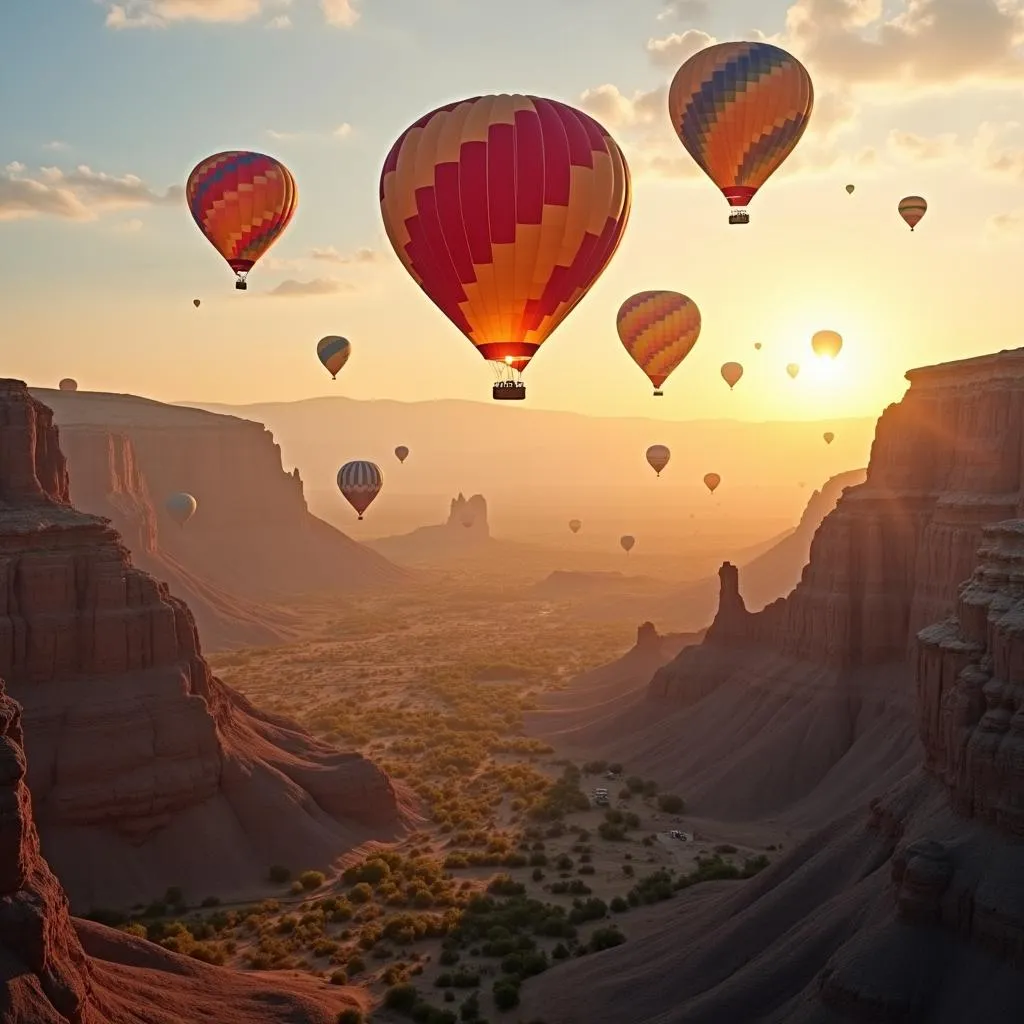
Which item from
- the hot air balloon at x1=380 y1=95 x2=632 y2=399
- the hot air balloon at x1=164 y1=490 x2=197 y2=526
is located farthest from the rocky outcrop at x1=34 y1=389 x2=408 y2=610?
the hot air balloon at x1=380 y1=95 x2=632 y2=399

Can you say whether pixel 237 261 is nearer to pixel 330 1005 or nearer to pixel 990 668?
pixel 330 1005

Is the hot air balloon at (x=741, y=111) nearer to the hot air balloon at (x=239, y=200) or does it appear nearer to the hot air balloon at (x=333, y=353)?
the hot air balloon at (x=239, y=200)

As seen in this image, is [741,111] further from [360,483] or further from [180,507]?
[180,507]

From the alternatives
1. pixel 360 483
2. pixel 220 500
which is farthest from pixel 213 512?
pixel 360 483

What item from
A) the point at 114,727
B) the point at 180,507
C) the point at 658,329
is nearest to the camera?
the point at 114,727

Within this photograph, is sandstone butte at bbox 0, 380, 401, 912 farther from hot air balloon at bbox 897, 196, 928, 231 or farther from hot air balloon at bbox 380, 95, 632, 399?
hot air balloon at bbox 897, 196, 928, 231

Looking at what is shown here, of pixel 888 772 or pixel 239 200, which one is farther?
pixel 239 200

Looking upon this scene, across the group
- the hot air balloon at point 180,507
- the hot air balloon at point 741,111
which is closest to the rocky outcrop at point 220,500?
the hot air balloon at point 180,507

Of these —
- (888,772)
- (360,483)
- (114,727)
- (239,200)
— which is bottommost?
(888,772)
